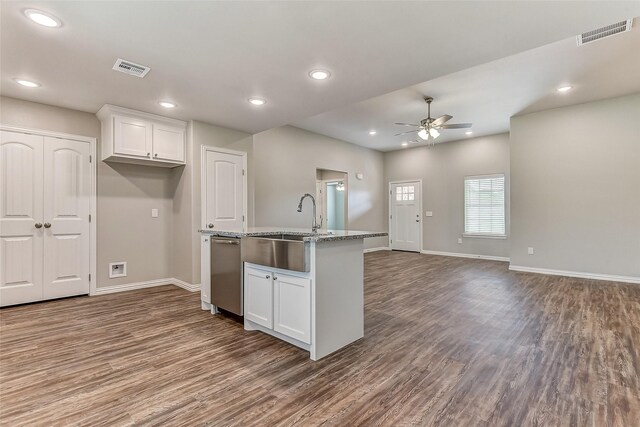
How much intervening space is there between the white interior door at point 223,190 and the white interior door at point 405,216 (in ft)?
16.8

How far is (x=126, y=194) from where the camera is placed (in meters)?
4.50

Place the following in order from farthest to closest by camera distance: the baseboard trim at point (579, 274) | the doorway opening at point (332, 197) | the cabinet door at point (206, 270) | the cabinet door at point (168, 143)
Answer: the doorway opening at point (332, 197) < the baseboard trim at point (579, 274) < the cabinet door at point (168, 143) < the cabinet door at point (206, 270)

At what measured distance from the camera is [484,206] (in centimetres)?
731

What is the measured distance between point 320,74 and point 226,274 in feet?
7.36

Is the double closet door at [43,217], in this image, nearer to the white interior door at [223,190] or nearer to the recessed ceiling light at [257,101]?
the white interior door at [223,190]

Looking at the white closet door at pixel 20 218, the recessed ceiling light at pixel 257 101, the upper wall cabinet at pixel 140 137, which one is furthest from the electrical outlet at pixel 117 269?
the recessed ceiling light at pixel 257 101

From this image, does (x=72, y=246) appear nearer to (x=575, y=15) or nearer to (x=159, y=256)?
(x=159, y=256)

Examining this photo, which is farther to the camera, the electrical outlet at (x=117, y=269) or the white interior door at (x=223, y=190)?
the white interior door at (x=223, y=190)

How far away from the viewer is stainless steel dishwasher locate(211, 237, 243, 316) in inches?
119

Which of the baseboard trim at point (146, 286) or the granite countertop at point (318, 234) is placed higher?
the granite countertop at point (318, 234)

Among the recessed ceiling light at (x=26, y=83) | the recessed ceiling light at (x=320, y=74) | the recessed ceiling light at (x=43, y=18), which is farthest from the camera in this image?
the recessed ceiling light at (x=26, y=83)

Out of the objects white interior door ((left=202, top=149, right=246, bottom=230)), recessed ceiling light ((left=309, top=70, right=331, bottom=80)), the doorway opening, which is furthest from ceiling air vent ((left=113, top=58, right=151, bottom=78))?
the doorway opening

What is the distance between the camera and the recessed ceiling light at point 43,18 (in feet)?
6.83

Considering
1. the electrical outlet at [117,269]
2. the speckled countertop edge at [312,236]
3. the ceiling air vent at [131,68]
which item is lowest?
the electrical outlet at [117,269]
